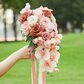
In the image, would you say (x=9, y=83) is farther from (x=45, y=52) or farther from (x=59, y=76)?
(x=45, y=52)

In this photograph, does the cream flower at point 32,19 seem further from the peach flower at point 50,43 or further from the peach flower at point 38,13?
the peach flower at point 50,43

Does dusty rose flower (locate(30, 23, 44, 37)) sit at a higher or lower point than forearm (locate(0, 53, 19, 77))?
higher

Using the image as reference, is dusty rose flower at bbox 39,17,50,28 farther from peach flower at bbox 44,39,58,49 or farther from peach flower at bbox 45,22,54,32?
peach flower at bbox 44,39,58,49

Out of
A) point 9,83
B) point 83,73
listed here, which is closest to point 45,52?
point 9,83

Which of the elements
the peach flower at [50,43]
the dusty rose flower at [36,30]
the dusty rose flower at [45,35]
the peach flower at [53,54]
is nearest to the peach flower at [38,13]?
the dusty rose flower at [36,30]

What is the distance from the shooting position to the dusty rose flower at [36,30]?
267 cm

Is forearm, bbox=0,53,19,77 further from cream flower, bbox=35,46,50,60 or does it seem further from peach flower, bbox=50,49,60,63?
peach flower, bbox=50,49,60,63

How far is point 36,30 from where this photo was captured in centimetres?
268

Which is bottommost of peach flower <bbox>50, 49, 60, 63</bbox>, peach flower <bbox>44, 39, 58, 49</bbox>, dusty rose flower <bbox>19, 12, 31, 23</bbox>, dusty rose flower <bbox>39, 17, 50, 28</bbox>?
peach flower <bbox>50, 49, 60, 63</bbox>

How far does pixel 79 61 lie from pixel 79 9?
26.5m

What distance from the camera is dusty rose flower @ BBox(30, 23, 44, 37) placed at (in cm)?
267

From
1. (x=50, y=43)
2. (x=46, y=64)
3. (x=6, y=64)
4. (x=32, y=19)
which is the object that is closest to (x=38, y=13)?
(x=32, y=19)

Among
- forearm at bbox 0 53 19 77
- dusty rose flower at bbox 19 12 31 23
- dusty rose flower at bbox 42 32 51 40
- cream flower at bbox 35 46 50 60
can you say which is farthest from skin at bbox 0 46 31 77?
dusty rose flower at bbox 19 12 31 23

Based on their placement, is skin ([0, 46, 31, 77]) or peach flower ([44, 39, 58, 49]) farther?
skin ([0, 46, 31, 77])
